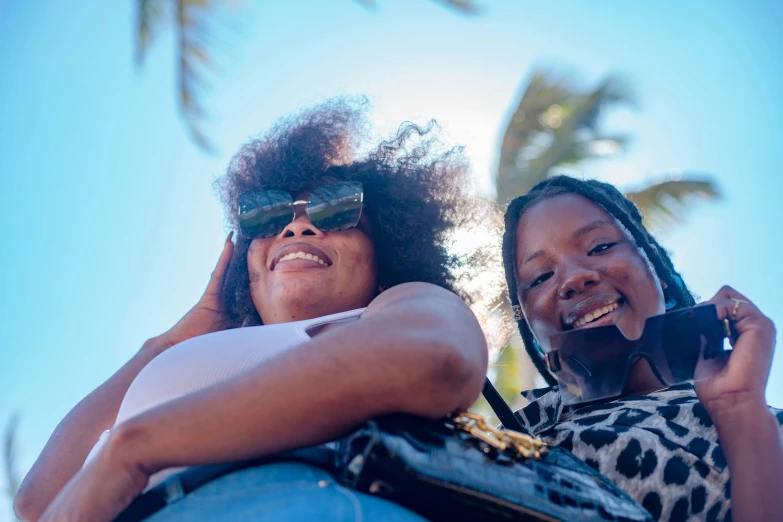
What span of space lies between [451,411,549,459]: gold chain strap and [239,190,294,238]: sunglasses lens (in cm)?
147

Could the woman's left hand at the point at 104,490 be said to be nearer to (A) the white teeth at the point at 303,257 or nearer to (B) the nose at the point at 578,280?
(A) the white teeth at the point at 303,257

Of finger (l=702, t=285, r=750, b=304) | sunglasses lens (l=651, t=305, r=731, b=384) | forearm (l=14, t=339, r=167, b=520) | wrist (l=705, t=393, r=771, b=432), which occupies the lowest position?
forearm (l=14, t=339, r=167, b=520)

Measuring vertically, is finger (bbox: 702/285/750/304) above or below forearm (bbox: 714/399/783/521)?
above

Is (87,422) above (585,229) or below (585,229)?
below

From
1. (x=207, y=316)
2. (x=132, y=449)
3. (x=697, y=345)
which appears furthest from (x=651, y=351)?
(x=207, y=316)

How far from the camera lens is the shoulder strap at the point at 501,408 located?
2.51 meters

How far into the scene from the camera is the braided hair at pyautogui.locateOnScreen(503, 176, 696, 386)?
356 cm

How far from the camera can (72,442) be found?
9.52 feet

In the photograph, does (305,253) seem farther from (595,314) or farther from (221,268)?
(595,314)

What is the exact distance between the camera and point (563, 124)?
35.7 ft

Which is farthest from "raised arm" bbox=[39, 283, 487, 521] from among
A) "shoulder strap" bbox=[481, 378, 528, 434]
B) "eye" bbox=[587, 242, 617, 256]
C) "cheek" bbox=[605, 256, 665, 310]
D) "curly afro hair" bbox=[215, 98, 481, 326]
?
"eye" bbox=[587, 242, 617, 256]

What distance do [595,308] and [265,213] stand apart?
1477 mm

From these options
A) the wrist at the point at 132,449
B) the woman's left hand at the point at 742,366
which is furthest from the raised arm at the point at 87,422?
the woman's left hand at the point at 742,366

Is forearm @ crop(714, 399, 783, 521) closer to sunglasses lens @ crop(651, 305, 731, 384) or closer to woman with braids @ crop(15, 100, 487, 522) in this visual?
sunglasses lens @ crop(651, 305, 731, 384)
